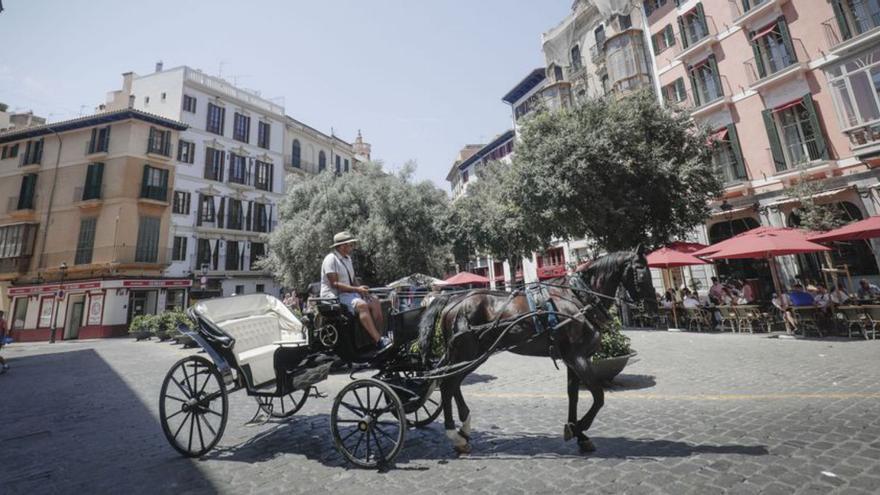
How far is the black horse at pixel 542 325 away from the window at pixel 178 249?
30.6 metres

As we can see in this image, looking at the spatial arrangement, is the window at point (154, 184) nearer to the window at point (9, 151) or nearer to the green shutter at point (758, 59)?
the window at point (9, 151)

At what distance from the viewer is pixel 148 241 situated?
27.2m

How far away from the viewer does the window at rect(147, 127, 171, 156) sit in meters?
28.2

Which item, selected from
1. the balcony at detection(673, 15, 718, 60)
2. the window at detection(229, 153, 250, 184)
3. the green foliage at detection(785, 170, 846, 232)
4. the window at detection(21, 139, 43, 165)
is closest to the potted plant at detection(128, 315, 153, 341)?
the window at detection(229, 153, 250, 184)

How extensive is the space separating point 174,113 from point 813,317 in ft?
128

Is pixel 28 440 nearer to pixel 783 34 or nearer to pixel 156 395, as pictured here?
pixel 156 395

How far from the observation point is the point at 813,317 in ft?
35.4

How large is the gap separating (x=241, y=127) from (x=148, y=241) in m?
12.6

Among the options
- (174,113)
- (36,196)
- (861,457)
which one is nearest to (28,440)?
(861,457)

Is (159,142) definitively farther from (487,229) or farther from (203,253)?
(487,229)

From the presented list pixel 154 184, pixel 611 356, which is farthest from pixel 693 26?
pixel 154 184

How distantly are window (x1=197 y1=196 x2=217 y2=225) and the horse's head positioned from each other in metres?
33.2

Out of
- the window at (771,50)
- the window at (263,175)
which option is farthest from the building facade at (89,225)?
the window at (771,50)

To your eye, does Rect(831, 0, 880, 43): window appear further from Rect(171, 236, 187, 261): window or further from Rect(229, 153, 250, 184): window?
Rect(171, 236, 187, 261): window
